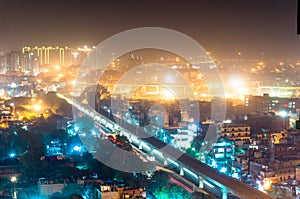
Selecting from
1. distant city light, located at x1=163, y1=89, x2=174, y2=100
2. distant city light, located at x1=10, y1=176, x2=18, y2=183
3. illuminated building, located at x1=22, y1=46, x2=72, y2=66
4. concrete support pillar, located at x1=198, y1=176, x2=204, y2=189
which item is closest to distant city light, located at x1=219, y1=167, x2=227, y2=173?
concrete support pillar, located at x1=198, y1=176, x2=204, y2=189

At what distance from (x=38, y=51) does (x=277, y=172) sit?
14942 millimetres

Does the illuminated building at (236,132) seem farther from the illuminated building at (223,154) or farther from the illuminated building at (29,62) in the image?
the illuminated building at (29,62)

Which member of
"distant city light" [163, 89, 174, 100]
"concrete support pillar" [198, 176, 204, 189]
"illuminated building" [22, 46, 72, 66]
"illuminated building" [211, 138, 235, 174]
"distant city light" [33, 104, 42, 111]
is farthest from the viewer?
"illuminated building" [22, 46, 72, 66]

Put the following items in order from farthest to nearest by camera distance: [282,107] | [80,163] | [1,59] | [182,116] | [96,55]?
[1,59]
[96,55]
[282,107]
[182,116]
[80,163]

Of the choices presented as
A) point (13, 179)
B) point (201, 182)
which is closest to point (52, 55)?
point (13, 179)

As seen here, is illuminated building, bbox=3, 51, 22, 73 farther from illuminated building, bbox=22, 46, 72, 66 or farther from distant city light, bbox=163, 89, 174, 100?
distant city light, bbox=163, 89, 174, 100

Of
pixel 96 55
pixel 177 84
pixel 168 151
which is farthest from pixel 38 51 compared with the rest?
Answer: pixel 168 151

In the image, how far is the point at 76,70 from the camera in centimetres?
1562

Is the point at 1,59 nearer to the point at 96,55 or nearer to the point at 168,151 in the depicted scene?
the point at 96,55

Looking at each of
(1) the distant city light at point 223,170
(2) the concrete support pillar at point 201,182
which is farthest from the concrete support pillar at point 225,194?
(1) the distant city light at point 223,170

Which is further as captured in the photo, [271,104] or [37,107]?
[271,104]

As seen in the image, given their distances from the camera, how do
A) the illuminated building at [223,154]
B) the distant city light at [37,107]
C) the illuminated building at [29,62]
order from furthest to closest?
the illuminated building at [29,62]
the distant city light at [37,107]
the illuminated building at [223,154]

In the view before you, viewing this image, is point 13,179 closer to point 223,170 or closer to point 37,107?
point 223,170

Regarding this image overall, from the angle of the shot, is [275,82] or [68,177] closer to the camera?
[68,177]
